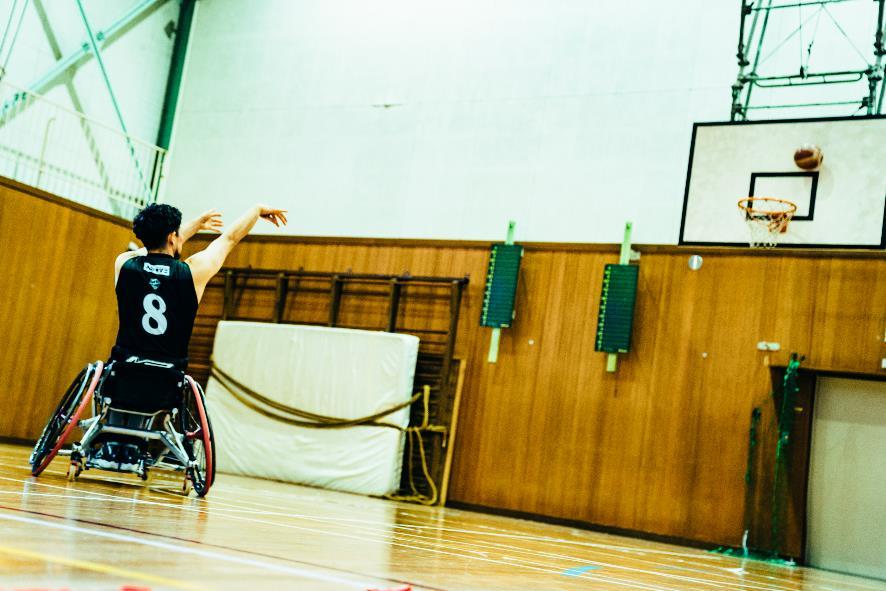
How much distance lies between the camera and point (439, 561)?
2.70m

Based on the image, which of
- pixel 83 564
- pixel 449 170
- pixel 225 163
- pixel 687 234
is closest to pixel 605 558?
pixel 83 564

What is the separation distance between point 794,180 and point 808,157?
8.9 inches

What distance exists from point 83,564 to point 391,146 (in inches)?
362

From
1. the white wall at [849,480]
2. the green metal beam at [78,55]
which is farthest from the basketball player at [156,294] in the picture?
the green metal beam at [78,55]

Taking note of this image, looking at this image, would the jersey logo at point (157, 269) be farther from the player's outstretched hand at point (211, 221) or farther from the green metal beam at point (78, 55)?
the green metal beam at point (78, 55)

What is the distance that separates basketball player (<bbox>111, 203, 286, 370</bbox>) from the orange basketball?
5481mm

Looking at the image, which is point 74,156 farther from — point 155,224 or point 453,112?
point 155,224

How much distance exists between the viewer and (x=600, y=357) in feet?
28.4

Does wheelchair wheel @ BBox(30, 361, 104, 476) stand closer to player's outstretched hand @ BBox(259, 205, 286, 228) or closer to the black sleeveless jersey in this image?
the black sleeveless jersey

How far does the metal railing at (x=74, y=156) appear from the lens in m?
9.77

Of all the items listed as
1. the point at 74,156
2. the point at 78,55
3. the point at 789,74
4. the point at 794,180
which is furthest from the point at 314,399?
the point at 789,74

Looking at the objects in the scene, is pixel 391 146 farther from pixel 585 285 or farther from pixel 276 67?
pixel 585 285

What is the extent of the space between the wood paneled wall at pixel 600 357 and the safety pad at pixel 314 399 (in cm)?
72

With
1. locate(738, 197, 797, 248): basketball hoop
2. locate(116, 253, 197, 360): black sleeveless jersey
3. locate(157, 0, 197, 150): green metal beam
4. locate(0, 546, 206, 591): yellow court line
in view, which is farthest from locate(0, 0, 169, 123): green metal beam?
locate(0, 546, 206, 591): yellow court line
